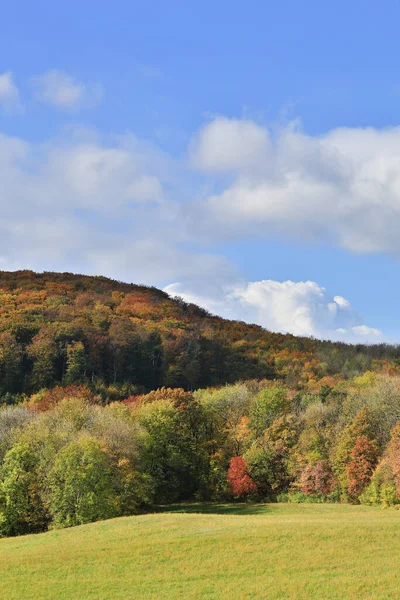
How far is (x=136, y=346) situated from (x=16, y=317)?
86.4 feet

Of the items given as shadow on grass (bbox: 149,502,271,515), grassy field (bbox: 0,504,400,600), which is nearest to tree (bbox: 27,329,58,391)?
shadow on grass (bbox: 149,502,271,515)

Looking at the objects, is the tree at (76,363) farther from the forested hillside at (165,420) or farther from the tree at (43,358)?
the tree at (43,358)

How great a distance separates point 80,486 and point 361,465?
33.5 metres

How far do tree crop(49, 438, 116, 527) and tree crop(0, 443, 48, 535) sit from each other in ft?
6.82

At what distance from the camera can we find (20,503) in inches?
2403

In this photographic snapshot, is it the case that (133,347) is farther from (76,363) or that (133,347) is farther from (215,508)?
(215,508)

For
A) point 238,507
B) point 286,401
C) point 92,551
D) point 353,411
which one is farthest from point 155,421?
point 92,551

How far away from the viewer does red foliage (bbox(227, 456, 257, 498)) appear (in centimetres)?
7838

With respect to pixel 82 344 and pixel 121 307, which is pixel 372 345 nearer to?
pixel 121 307

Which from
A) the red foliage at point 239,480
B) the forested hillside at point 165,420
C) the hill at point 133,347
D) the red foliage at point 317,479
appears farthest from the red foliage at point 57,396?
the red foliage at point 317,479

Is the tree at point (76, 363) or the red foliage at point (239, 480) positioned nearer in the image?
the red foliage at point (239, 480)

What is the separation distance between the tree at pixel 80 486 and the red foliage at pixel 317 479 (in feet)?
90.4

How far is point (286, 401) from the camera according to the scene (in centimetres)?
9238

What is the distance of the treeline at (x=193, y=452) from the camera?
61125mm
